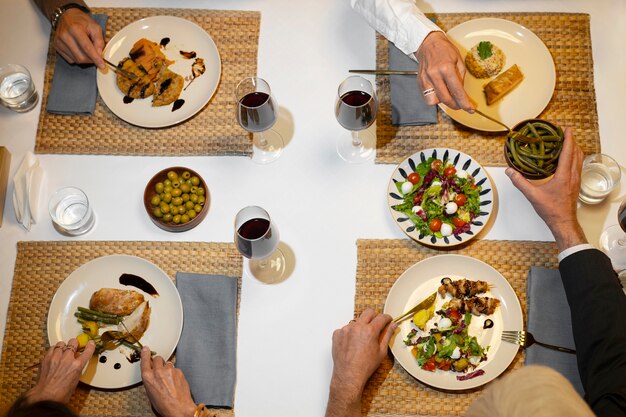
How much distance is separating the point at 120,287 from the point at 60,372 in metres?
0.27

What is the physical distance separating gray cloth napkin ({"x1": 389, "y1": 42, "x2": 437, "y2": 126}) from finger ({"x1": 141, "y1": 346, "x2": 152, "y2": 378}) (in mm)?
965

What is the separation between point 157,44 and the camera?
75.2 inches

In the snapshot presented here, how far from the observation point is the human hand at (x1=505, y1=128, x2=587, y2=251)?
1.59m

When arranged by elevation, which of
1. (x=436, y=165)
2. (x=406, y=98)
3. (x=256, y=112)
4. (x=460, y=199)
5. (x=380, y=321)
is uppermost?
(x=406, y=98)

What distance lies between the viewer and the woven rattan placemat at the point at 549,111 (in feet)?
5.80

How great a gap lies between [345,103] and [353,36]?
38 cm

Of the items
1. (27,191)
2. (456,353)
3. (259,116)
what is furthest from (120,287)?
(456,353)

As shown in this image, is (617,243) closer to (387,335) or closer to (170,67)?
(387,335)

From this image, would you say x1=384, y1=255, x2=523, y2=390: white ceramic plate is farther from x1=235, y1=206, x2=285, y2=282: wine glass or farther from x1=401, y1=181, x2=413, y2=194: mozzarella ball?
x1=235, y1=206, x2=285, y2=282: wine glass

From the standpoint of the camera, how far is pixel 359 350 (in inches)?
61.1

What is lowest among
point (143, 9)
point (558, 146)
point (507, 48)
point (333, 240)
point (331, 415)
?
point (331, 415)

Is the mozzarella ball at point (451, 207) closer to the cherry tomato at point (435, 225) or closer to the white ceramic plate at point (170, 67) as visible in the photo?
the cherry tomato at point (435, 225)

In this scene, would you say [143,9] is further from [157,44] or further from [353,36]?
[353,36]

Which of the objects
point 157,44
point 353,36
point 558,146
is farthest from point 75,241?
point 558,146
